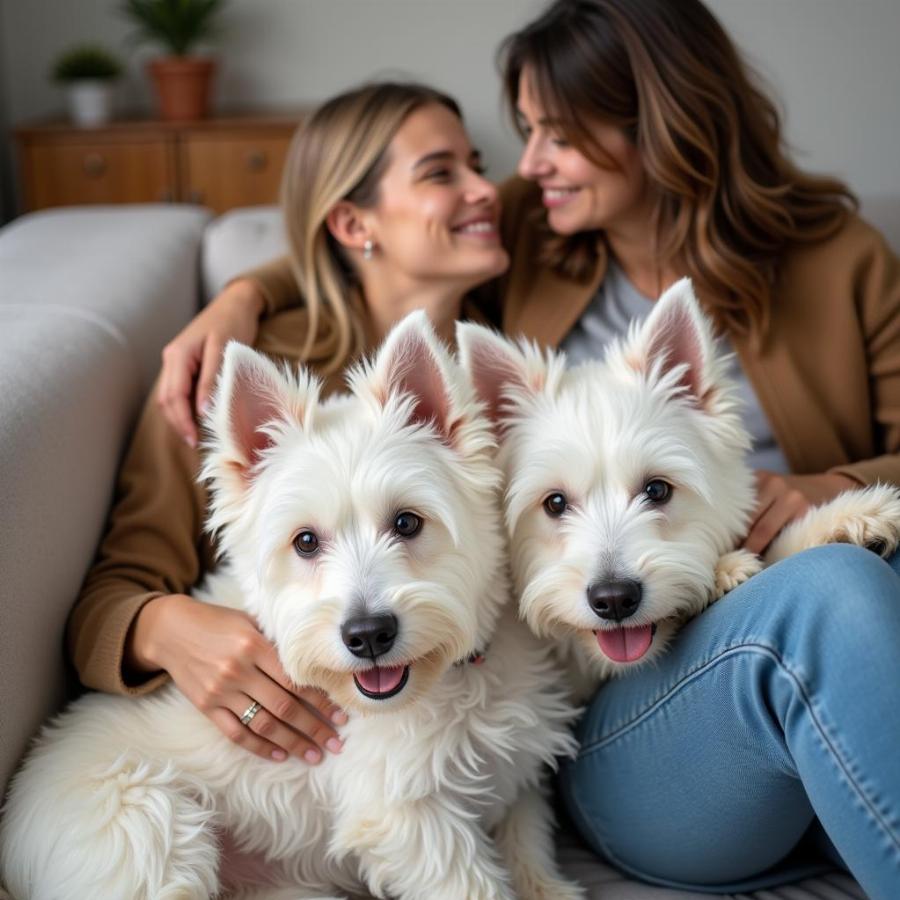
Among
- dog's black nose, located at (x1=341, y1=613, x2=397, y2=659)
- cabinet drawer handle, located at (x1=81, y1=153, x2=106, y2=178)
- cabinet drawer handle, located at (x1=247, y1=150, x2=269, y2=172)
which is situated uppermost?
dog's black nose, located at (x1=341, y1=613, x2=397, y2=659)

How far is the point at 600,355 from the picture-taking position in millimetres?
2176

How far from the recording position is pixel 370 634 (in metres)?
1.29

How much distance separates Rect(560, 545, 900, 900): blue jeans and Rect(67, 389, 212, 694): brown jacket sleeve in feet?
2.33

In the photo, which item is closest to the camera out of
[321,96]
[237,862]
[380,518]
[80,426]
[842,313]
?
[380,518]

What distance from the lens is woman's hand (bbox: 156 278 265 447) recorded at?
5.95 feet

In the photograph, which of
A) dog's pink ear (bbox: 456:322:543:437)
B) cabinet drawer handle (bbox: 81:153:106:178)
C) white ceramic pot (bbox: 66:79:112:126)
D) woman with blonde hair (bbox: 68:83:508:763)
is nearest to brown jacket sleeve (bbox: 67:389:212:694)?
woman with blonde hair (bbox: 68:83:508:763)

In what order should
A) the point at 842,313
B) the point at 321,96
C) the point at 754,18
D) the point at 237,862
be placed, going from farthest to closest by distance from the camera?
the point at 321,96, the point at 754,18, the point at 842,313, the point at 237,862

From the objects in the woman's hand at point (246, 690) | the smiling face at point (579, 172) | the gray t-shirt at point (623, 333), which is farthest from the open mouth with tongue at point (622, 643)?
the smiling face at point (579, 172)

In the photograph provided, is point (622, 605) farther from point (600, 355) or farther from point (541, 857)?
point (600, 355)

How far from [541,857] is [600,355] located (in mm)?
998

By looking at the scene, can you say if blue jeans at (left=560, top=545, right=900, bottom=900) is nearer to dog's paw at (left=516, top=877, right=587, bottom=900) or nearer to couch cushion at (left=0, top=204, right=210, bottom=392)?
dog's paw at (left=516, top=877, right=587, bottom=900)

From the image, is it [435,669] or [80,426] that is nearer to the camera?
[435,669]

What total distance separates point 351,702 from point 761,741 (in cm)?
53

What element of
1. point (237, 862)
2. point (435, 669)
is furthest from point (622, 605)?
point (237, 862)
